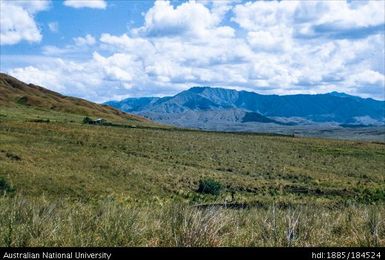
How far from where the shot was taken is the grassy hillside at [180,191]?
7078mm

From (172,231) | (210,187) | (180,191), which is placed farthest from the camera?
(210,187)

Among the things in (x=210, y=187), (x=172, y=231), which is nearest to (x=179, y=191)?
(x=210, y=187)

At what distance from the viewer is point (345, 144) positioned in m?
93.6

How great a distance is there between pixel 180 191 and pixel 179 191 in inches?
3.5

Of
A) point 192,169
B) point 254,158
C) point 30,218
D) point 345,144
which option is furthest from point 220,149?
point 30,218

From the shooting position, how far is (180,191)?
135ft

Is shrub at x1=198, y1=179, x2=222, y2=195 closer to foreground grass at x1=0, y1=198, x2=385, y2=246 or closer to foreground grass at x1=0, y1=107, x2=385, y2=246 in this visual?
foreground grass at x1=0, y1=107, x2=385, y2=246

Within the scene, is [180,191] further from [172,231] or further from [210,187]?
[172,231]

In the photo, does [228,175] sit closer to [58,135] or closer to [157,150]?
[157,150]

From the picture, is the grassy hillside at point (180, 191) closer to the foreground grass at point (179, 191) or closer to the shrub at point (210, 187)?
the foreground grass at point (179, 191)

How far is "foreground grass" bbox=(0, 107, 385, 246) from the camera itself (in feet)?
23.2

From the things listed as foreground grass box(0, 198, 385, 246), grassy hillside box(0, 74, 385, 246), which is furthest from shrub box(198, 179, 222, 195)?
foreground grass box(0, 198, 385, 246)

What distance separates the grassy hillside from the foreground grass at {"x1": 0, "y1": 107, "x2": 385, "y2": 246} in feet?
0.11
